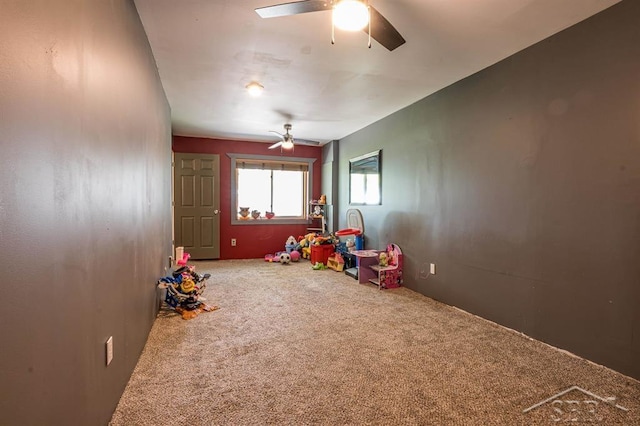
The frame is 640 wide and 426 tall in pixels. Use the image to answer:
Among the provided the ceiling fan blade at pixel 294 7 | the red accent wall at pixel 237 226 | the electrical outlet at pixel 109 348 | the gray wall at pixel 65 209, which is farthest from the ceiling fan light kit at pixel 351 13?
the red accent wall at pixel 237 226

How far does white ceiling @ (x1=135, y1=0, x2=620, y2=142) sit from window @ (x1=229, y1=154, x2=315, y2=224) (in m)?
2.05

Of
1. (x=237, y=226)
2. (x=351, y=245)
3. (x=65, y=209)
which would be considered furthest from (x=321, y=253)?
(x=65, y=209)

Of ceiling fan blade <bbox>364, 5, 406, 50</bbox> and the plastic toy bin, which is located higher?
ceiling fan blade <bbox>364, 5, 406, 50</bbox>

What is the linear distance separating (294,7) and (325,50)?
99 centimetres

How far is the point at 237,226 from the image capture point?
20.6 ft

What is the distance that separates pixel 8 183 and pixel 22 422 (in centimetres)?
61

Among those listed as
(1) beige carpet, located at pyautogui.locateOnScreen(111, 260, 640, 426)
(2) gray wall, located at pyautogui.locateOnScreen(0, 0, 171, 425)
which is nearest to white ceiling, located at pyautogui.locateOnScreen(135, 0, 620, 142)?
(2) gray wall, located at pyautogui.locateOnScreen(0, 0, 171, 425)

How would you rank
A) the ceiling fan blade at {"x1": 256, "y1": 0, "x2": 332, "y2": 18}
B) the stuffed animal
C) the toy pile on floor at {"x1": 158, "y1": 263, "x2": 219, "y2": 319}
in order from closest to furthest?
the ceiling fan blade at {"x1": 256, "y1": 0, "x2": 332, "y2": 18}
the toy pile on floor at {"x1": 158, "y1": 263, "x2": 219, "y2": 319}
the stuffed animal

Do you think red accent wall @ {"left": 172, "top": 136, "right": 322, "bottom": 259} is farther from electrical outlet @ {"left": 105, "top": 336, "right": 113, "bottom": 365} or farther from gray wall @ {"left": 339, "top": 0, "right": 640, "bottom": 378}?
electrical outlet @ {"left": 105, "top": 336, "right": 113, "bottom": 365}

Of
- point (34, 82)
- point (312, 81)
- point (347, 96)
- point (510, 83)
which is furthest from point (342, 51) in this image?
point (34, 82)

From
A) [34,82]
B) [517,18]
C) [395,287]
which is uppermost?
[517,18]

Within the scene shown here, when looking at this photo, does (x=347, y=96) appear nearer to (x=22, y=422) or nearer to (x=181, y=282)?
(x=181, y=282)

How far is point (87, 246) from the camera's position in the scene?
1244mm

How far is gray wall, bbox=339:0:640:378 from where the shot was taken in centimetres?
204
